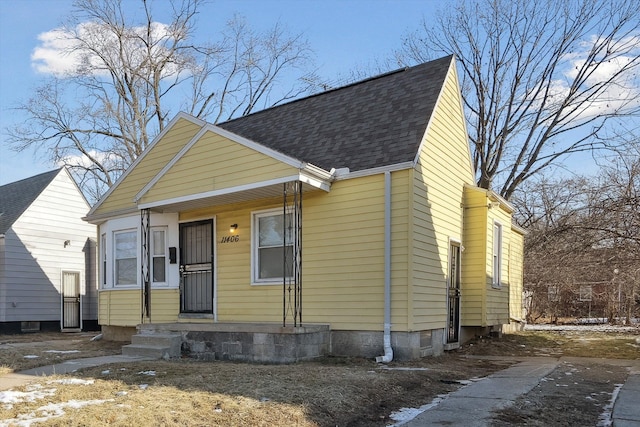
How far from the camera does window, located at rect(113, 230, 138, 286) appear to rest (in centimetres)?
1230

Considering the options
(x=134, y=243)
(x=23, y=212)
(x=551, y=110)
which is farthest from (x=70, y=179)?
(x=551, y=110)

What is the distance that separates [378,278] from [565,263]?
915 cm

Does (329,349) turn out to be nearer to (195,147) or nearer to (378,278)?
(378,278)

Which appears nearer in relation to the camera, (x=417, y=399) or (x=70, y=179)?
(x=417, y=399)

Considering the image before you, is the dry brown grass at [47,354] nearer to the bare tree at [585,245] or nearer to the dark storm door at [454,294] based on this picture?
the dark storm door at [454,294]

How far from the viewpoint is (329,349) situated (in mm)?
8961

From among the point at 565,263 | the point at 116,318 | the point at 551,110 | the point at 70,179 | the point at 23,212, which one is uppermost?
the point at 551,110

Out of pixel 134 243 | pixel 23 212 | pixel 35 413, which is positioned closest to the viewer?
pixel 35 413

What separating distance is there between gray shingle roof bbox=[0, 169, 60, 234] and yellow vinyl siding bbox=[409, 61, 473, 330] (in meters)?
13.7

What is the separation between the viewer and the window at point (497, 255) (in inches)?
476

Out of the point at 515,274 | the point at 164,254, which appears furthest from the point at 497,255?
the point at 164,254

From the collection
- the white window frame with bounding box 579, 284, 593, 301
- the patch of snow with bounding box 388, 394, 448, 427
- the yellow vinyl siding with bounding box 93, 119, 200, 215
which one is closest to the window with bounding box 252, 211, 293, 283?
the yellow vinyl siding with bounding box 93, 119, 200, 215

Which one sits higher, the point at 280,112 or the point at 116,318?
the point at 280,112

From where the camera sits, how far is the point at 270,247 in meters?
9.96
